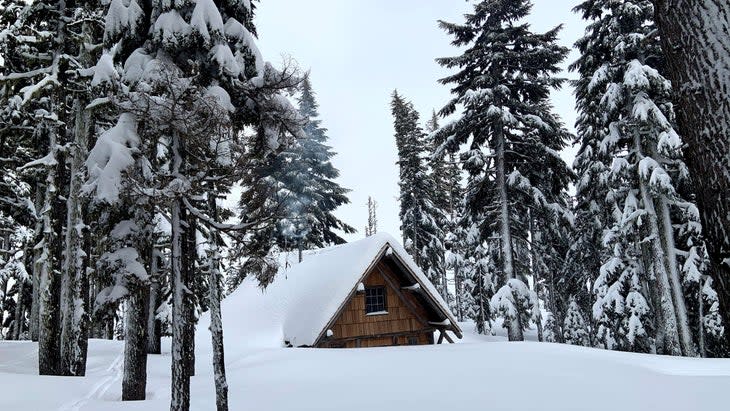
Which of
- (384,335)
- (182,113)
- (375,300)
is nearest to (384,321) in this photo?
(384,335)

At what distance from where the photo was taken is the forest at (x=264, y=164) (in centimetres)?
830

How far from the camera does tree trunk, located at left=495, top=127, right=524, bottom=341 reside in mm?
18203

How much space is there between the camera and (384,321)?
67.2 ft

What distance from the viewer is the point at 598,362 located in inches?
444

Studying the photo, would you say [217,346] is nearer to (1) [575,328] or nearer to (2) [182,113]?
(2) [182,113]

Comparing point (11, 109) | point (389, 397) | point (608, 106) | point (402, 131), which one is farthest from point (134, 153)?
point (402, 131)

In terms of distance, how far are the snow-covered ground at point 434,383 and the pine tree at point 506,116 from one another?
677 centimetres

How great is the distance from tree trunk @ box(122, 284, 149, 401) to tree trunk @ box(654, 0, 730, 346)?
10519 millimetres

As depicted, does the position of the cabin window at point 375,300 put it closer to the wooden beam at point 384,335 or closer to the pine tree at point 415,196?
the wooden beam at point 384,335

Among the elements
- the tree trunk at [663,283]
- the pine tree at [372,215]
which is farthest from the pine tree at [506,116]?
the pine tree at [372,215]

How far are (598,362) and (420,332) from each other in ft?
35.2

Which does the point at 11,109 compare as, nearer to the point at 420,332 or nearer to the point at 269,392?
the point at 269,392

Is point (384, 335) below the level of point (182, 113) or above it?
below

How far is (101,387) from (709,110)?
14324 millimetres
